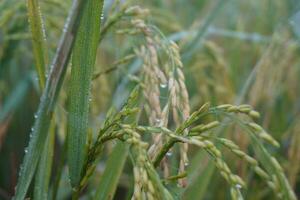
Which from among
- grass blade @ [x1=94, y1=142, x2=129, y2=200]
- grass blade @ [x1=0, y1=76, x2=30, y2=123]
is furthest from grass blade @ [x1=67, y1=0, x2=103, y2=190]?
grass blade @ [x1=0, y1=76, x2=30, y2=123]

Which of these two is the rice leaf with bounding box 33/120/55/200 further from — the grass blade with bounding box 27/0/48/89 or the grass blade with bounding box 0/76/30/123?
the grass blade with bounding box 0/76/30/123

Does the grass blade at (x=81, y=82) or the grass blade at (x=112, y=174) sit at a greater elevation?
the grass blade at (x=81, y=82)

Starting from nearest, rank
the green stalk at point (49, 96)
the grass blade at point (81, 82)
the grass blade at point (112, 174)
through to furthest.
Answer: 1. the green stalk at point (49, 96)
2. the grass blade at point (81, 82)
3. the grass blade at point (112, 174)

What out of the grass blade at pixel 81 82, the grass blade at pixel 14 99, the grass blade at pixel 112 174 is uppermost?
the grass blade at pixel 81 82

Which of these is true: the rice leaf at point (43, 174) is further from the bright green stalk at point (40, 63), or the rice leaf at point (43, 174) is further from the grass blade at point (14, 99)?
the grass blade at point (14, 99)

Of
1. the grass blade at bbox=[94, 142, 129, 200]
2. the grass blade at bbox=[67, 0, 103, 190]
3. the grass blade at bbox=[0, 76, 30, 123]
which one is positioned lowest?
the grass blade at bbox=[0, 76, 30, 123]

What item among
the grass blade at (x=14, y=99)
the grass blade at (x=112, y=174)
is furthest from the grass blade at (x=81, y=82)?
the grass blade at (x=14, y=99)

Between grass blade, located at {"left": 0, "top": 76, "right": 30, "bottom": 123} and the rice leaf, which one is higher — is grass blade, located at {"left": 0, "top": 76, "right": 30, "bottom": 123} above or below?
below

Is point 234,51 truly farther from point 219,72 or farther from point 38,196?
point 38,196
